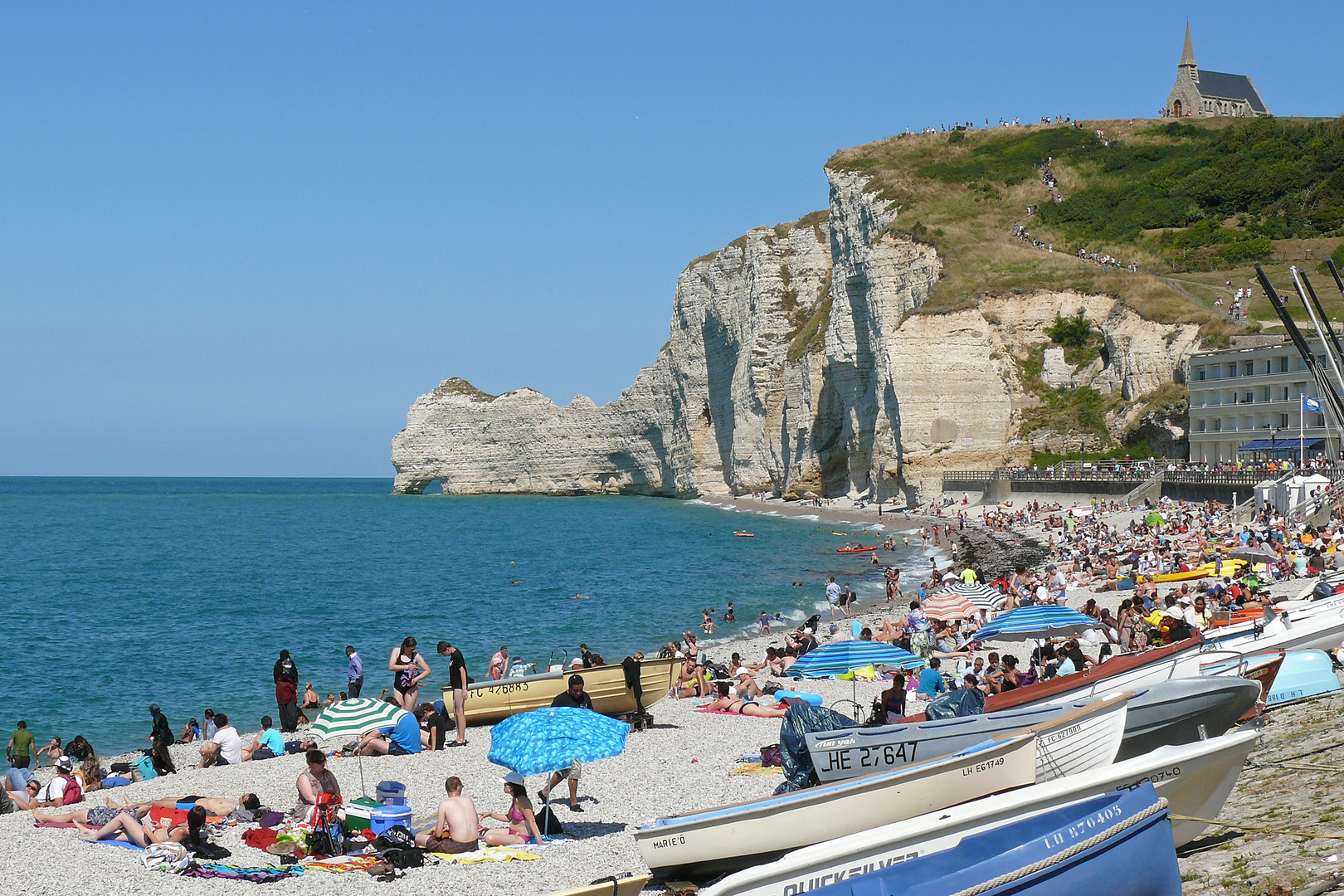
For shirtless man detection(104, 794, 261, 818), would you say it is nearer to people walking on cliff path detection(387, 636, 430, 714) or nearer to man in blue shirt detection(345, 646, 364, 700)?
people walking on cliff path detection(387, 636, 430, 714)

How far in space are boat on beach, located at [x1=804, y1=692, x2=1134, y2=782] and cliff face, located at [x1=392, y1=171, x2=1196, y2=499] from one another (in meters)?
57.2

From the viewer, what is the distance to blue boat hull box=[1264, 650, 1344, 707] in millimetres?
12930

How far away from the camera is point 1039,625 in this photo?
2084 cm

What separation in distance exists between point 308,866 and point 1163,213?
87197 millimetres

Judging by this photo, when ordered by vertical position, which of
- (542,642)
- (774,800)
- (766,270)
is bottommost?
(542,642)

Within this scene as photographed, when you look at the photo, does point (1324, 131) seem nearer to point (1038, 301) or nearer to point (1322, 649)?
point (1038, 301)

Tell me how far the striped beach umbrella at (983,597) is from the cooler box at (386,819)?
17.0 metres

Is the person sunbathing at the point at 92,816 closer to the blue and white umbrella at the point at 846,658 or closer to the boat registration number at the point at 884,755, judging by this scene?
the boat registration number at the point at 884,755

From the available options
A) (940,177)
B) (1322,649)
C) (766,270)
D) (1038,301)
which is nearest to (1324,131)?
(940,177)

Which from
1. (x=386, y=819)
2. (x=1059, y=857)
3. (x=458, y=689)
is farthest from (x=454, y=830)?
(x=1059, y=857)

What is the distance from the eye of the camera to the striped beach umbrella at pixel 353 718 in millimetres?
13695

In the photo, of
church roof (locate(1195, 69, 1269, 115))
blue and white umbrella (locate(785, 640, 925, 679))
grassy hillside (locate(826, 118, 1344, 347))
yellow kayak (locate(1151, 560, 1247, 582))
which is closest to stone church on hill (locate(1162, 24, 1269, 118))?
church roof (locate(1195, 69, 1269, 115))

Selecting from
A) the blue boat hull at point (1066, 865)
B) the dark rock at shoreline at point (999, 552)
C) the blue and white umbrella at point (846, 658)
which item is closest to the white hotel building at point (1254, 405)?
the dark rock at shoreline at point (999, 552)

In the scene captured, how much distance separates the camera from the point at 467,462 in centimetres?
13188
